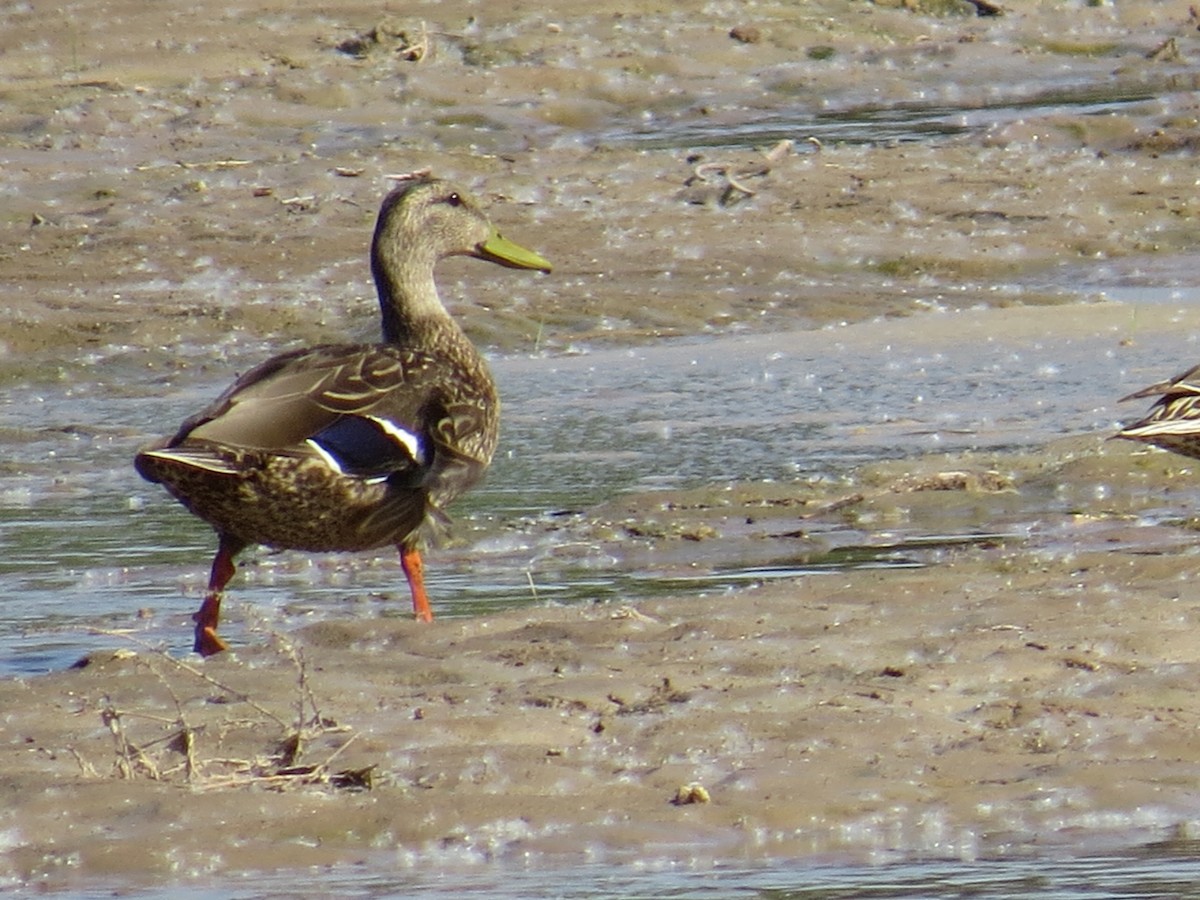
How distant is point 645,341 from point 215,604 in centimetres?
570

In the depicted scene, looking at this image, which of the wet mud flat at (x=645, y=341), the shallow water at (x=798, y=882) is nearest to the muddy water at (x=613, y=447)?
the wet mud flat at (x=645, y=341)

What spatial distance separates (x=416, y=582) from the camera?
22.5 feet

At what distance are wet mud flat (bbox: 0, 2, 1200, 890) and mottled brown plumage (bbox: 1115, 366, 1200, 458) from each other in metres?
0.30

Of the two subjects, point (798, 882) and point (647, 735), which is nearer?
point (798, 882)

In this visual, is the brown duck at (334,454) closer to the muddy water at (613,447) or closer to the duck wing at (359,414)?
the duck wing at (359,414)

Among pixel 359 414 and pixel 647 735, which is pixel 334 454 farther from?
pixel 647 735

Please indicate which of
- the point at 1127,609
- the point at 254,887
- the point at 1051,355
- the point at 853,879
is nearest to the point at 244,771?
the point at 254,887

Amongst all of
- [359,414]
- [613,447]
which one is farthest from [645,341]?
[359,414]

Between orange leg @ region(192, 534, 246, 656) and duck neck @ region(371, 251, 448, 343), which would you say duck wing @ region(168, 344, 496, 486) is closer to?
orange leg @ region(192, 534, 246, 656)

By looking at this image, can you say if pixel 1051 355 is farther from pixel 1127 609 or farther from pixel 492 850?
pixel 492 850

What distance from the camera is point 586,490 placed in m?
8.83

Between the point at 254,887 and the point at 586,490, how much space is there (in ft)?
13.8

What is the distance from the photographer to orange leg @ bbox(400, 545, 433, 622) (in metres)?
6.79

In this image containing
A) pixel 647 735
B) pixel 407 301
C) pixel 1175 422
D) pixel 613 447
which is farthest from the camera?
pixel 613 447
